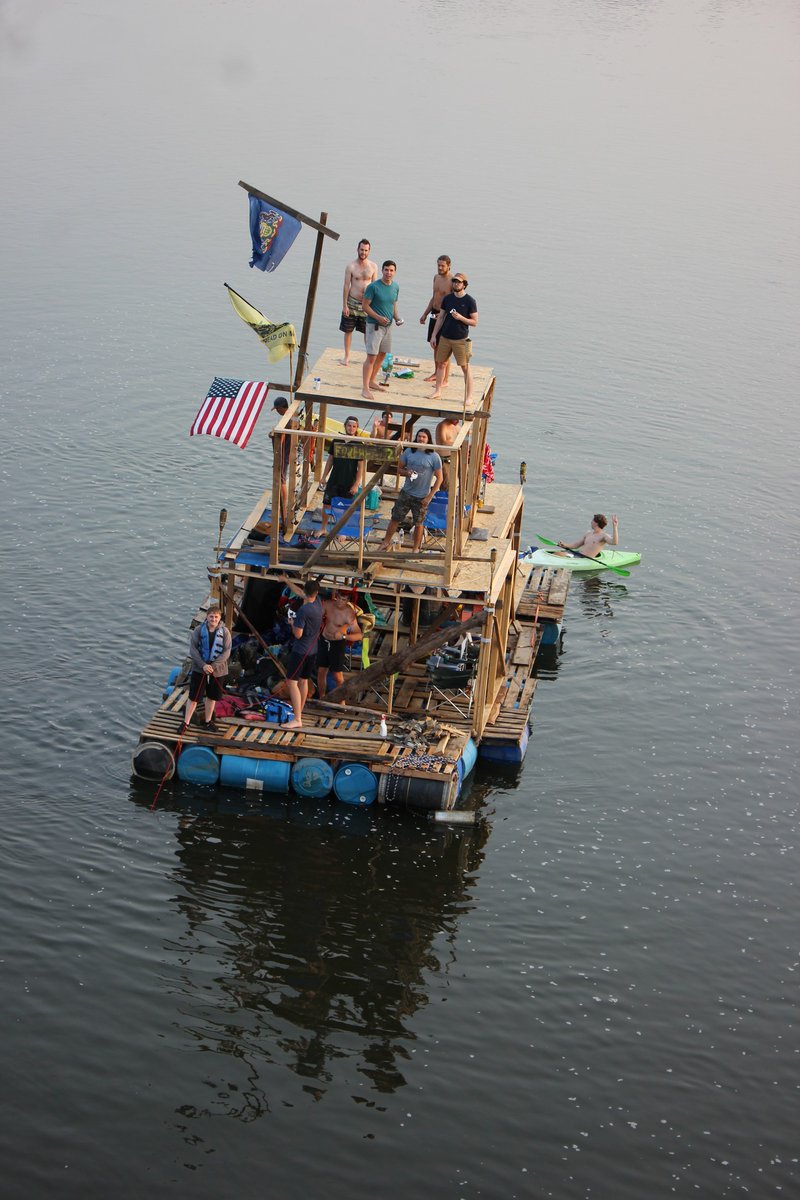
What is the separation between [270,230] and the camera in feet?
84.5

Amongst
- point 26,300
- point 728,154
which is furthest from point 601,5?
point 26,300

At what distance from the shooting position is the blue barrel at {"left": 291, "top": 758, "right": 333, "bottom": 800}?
23906mm

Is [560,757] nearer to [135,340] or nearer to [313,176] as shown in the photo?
[135,340]

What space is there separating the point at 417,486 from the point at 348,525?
1.59m

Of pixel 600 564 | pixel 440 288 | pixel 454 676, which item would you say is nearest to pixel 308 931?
pixel 454 676

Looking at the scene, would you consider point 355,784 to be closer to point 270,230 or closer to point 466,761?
point 466,761

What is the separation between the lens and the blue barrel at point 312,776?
23.9 metres

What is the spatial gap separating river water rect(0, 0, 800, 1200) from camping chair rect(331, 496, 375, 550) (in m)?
4.42

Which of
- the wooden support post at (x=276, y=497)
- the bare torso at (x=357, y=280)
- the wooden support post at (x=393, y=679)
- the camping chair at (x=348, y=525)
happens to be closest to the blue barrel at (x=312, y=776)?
the wooden support post at (x=393, y=679)

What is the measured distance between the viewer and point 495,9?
4338 inches

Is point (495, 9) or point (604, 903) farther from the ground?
point (495, 9)

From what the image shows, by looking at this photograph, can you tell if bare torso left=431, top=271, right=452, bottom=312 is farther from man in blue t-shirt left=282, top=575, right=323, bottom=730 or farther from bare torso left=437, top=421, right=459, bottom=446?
man in blue t-shirt left=282, top=575, right=323, bottom=730

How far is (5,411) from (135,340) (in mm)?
8217

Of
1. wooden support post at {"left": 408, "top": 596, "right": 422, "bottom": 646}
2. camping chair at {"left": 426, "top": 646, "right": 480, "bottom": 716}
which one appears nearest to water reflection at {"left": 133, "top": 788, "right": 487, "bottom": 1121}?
camping chair at {"left": 426, "top": 646, "right": 480, "bottom": 716}
